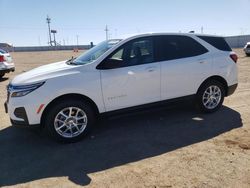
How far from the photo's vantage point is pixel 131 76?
195 inches

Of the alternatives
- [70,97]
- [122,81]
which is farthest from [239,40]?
[70,97]

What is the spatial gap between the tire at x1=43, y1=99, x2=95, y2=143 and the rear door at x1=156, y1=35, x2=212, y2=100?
1.62 m

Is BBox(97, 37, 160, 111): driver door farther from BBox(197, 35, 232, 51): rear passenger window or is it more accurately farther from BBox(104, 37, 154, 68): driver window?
BBox(197, 35, 232, 51): rear passenger window

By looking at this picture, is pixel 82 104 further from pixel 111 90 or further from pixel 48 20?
pixel 48 20

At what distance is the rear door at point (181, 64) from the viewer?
5.34 meters

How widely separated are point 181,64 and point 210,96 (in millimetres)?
1118

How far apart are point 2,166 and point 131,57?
286 centimetres

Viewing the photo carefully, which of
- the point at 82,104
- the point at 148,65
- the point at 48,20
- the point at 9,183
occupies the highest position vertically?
the point at 48,20

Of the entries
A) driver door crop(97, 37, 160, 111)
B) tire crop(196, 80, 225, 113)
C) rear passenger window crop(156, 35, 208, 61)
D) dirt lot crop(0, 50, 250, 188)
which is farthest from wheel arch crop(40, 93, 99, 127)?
tire crop(196, 80, 225, 113)

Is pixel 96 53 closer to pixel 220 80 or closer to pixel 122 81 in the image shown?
pixel 122 81

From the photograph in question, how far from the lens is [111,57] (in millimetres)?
4887

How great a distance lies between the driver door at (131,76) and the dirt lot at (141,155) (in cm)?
64

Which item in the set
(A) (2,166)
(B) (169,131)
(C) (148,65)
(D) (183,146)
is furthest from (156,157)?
(A) (2,166)

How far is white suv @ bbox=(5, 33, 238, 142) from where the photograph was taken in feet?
14.7
